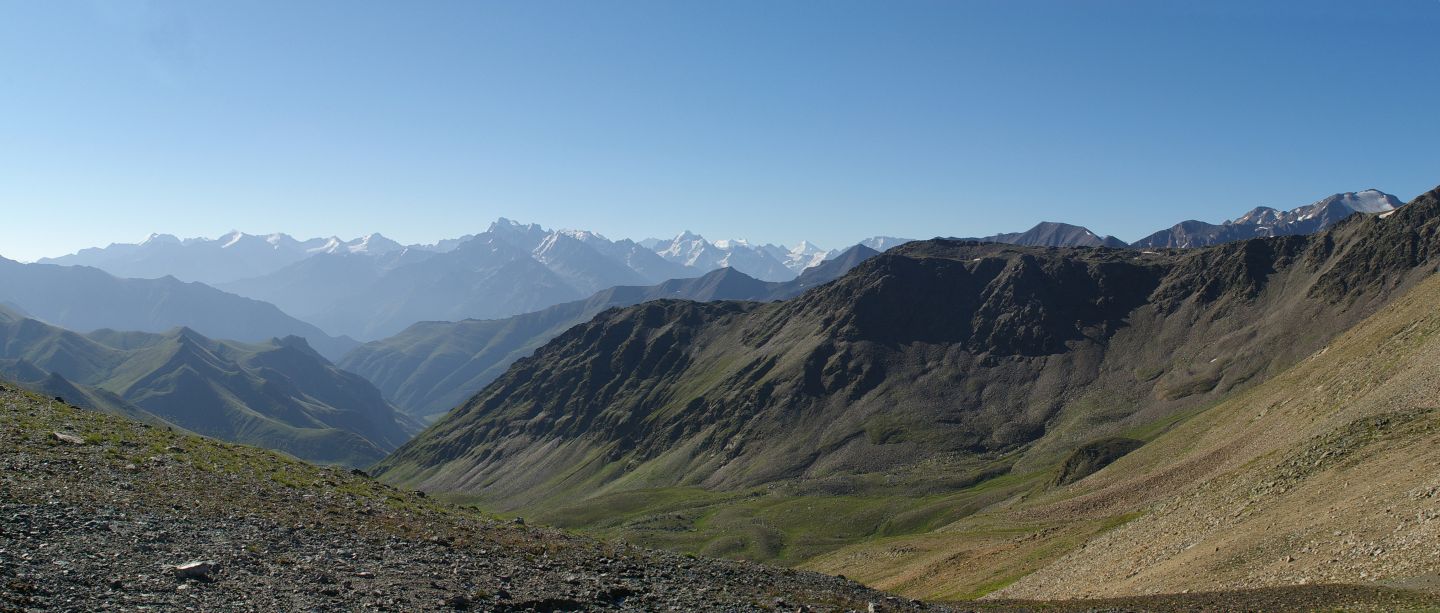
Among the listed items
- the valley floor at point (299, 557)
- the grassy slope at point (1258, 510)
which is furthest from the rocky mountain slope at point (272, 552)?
the grassy slope at point (1258, 510)

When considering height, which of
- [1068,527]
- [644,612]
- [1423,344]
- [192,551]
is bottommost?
[1068,527]

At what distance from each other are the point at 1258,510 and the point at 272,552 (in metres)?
59.6

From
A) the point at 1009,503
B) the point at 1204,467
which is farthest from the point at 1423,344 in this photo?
the point at 1009,503

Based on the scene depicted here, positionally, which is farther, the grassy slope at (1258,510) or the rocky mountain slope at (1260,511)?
the grassy slope at (1258,510)

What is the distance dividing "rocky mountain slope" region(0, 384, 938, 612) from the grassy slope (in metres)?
24.1

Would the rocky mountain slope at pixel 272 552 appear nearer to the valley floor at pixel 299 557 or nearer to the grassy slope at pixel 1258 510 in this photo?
the valley floor at pixel 299 557

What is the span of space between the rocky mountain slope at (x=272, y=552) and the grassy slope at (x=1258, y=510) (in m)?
24.1

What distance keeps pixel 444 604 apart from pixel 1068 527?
266ft

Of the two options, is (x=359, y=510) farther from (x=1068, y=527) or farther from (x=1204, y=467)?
(x=1204, y=467)

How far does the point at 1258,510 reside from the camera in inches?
2306

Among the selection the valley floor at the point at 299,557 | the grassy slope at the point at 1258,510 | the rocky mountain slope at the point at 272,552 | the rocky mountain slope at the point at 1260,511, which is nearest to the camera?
the rocky mountain slope at the point at 272,552

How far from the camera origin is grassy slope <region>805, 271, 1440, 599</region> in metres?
45.7

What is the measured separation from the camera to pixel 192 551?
31.6m

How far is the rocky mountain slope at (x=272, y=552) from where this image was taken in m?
27.6
